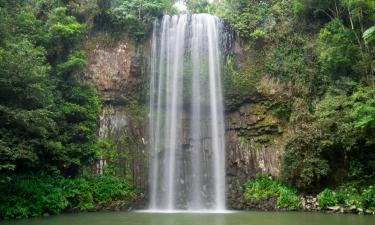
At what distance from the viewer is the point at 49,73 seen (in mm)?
19344

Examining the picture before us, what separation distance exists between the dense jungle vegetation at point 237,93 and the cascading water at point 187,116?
40.9 inches

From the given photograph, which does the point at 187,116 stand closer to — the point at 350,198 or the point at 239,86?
the point at 239,86

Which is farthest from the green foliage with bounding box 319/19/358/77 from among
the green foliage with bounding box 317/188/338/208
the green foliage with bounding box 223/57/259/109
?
the green foliage with bounding box 317/188/338/208

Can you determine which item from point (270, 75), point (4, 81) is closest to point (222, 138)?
point (270, 75)

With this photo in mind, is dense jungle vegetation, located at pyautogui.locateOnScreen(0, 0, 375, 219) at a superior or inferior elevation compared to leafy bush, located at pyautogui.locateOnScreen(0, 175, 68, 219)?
superior

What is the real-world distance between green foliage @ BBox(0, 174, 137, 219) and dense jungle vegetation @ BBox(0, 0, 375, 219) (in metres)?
0.04

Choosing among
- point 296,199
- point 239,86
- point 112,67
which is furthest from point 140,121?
point 296,199

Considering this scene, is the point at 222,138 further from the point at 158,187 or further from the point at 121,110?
the point at 121,110

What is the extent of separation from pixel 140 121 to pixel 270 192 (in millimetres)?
7475

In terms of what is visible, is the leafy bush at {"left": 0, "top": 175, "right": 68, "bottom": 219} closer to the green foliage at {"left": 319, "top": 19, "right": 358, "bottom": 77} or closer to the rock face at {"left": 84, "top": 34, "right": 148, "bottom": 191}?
the rock face at {"left": 84, "top": 34, "right": 148, "bottom": 191}

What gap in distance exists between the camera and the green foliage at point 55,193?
14.4 meters

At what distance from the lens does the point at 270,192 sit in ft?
58.7

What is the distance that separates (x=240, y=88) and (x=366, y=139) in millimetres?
6817

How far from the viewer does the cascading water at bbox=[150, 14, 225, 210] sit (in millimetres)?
19453
